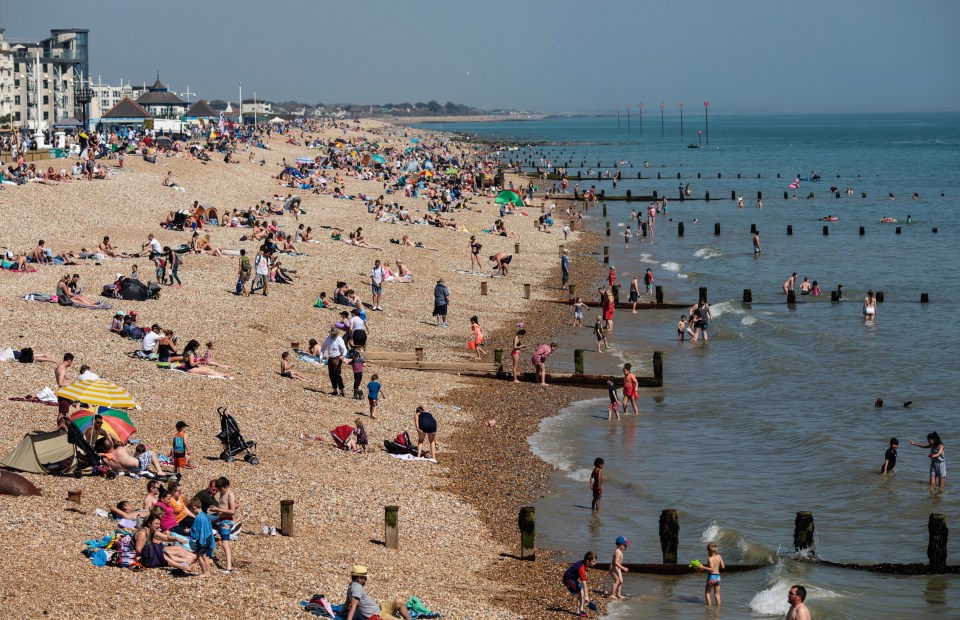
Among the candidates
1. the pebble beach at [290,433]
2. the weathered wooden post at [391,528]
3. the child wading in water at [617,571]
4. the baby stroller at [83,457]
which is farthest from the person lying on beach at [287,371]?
the child wading in water at [617,571]

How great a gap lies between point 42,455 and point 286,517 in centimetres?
362

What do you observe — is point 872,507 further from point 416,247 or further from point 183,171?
point 183,171

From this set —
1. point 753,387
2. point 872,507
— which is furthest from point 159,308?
point 872,507

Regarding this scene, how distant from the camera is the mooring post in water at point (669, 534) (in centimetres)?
1550

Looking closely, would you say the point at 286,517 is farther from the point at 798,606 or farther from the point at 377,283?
the point at 377,283

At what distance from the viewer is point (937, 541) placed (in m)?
15.5

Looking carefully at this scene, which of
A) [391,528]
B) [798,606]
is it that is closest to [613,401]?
[391,528]

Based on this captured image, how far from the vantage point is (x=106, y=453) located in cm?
1569

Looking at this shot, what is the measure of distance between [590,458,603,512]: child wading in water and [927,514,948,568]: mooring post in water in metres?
4.95

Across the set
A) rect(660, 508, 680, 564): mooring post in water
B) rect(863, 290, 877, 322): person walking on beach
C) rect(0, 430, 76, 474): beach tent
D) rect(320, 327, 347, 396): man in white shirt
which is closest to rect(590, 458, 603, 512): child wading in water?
rect(660, 508, 680, 564): mooring post in water

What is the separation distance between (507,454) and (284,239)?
20641 millimetres

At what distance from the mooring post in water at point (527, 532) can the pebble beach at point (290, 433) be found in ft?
0.52

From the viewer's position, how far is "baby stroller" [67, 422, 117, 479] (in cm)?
1545

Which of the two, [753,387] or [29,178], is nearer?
[753,387]
